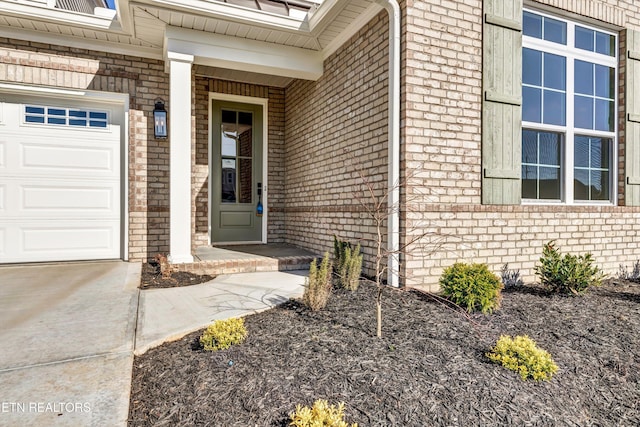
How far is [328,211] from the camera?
5117 mm

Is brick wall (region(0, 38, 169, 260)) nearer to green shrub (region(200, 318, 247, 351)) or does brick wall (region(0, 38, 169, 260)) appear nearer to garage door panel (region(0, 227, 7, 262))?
garage door panel (region(0, 227, 7, 262))

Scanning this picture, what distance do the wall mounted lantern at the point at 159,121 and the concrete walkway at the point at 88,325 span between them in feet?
5.99

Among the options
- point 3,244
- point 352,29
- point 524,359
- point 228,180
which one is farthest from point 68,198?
point 524,359

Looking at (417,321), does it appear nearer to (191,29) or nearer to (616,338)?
(616,338)

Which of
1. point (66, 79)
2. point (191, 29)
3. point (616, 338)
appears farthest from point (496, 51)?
point (66, 79)

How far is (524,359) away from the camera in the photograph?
2.07m

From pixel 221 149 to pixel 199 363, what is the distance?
15.7 ft

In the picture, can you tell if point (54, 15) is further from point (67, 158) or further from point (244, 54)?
point (244, 54)

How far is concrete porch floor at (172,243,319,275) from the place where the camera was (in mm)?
4504

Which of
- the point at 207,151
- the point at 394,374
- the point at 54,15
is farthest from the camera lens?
the point at 207,151

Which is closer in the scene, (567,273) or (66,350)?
(66,350)

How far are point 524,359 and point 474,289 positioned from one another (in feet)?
3.21

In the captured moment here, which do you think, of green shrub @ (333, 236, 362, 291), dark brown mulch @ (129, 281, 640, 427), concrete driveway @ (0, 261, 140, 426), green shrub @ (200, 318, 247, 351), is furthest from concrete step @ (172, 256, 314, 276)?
green shrub @ (200, 318, 247, 351)

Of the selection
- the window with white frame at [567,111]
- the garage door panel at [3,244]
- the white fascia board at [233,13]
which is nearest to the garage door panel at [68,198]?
the garage door panel at [3,244]
